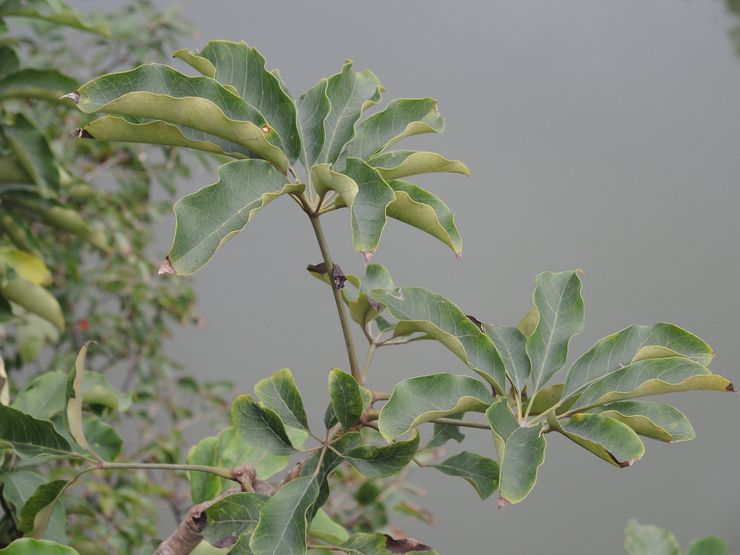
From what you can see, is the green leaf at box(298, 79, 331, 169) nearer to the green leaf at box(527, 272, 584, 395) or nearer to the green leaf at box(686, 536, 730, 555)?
the green leaf at box(527, 272, 584, 395)

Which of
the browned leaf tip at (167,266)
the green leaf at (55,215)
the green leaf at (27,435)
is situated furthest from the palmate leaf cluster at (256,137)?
the green leaf at (55,215)

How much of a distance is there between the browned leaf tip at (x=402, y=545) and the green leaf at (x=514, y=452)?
0.08m

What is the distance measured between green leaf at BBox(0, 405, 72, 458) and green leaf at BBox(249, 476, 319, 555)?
19 centimetres

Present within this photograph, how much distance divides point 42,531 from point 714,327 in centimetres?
239

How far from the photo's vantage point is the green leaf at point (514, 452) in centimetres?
42

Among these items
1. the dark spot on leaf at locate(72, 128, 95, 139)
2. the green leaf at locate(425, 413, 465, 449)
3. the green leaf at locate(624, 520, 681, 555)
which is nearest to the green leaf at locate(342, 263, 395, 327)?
the green leaf at locate(425, 413, 465, 449)

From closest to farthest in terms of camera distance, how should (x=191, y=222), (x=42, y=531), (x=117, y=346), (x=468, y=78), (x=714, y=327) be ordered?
1. (x=191, y=222)
2. (x=42, y=531)
3. (x=117, y=346)
4. (x=714, y=327)
5. (x=468, y=78)

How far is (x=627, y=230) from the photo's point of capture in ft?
8.61

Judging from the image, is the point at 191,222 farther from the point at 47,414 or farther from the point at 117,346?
the point at 117,346

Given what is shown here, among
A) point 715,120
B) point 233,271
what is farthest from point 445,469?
point 233,271

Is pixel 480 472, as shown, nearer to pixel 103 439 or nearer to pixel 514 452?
pixel 514 452

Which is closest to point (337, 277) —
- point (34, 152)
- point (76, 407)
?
point (76, 407)

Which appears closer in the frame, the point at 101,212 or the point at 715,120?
the point at 101,212

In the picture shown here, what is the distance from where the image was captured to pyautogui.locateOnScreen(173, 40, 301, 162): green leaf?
1.69 feet
